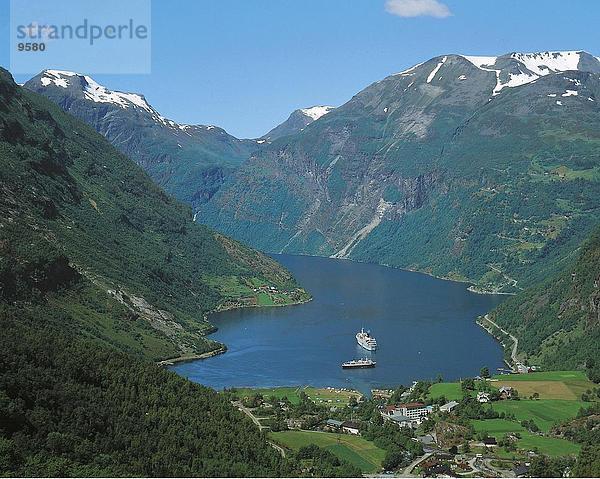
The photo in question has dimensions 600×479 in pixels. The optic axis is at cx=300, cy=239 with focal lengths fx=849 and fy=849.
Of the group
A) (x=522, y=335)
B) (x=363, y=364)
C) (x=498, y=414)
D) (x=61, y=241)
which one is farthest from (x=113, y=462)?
(x=522, y=335)

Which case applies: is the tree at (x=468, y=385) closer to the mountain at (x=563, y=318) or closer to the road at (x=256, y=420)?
Answer: the mountain at (x=563, y=318)

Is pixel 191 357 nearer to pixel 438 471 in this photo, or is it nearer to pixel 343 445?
pixel 343 445

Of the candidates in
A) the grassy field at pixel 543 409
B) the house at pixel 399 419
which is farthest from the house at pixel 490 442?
the house at pixel 399 419

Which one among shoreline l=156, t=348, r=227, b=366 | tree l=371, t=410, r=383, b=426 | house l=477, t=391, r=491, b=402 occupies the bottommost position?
tree l=371, t=410, r=383, b=426

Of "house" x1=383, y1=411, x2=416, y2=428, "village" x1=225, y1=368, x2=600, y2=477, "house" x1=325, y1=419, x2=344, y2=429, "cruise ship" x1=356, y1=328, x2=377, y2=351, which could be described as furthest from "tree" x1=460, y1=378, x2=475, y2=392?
"cruise ship" x1=356, y1=328, x2=377, y2=351

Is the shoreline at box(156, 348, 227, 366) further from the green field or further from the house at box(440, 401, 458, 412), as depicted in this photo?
the house at box(440, 401, 458, 412)
